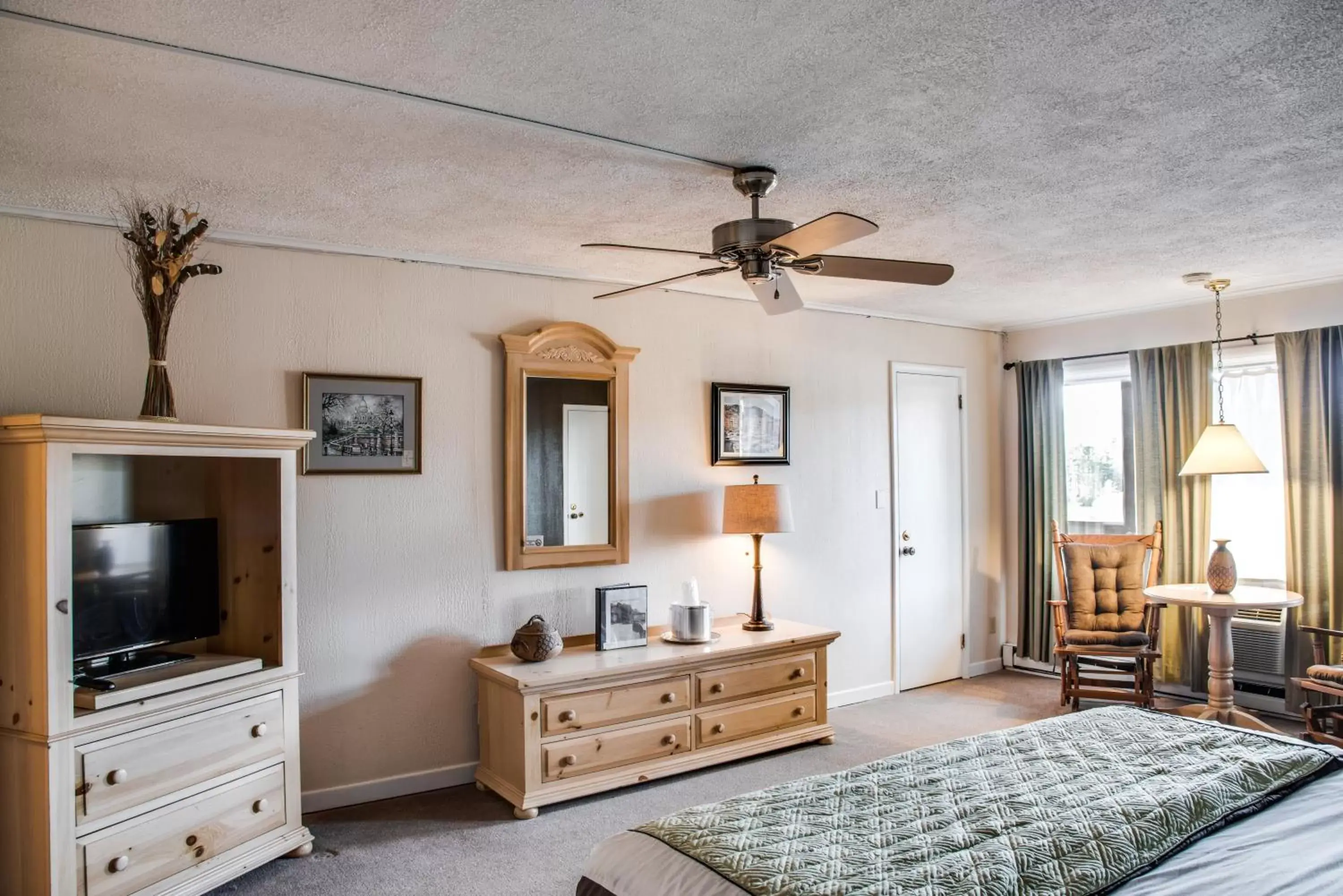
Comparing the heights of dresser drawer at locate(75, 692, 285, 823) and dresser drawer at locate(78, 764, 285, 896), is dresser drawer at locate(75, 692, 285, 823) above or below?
above

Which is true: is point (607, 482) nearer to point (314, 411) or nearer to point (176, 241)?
point (314, 411)

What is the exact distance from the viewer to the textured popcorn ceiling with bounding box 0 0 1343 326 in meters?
1.91

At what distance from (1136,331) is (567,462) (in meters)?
3.71

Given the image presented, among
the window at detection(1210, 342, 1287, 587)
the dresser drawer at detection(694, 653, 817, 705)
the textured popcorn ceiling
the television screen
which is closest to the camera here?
the textured popcorn ceiling

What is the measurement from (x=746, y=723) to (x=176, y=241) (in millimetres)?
3138

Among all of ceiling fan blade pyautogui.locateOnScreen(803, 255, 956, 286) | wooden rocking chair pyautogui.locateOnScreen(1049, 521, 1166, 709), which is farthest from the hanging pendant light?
ceiling fan blade pyautogui.locateOnScreen(803, 255, 956, 286)

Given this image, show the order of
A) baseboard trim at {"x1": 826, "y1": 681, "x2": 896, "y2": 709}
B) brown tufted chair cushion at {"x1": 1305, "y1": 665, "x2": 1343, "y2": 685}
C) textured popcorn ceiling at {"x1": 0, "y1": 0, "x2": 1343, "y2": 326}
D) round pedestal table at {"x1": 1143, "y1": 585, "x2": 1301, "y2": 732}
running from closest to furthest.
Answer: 1. textured popcorn ceiling at {"x1": 0, "y1": 0, "x2": 1343, "y2": 326}
2. brown tufted chair cushion at {"x1": 1305, "y1": 665, "x2": 1343, "y2": 685}
3. round pedestal table at {"x1": 1143, "y1": 585, "x2": 1301, "y2": 732}
4. baseboard trim at {"x1": 826, "y1": 681, "x2": 896, "y2": 709}

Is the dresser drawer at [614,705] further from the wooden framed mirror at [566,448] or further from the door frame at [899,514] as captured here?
the door frame at [899,514]

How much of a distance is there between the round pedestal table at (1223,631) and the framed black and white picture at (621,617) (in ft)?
8.98

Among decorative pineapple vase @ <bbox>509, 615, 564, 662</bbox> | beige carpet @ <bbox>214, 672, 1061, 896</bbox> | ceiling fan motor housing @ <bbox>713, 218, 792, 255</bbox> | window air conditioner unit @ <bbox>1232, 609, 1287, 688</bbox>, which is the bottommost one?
beige carpet @ <bbox>214, 672, 1061, 896</bbox>

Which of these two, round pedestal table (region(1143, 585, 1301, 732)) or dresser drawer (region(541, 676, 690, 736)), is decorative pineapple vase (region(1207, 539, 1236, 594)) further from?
dresser drawer (region(541, 676, 690, 736))

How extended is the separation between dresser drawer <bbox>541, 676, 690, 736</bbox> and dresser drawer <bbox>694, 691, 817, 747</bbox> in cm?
16

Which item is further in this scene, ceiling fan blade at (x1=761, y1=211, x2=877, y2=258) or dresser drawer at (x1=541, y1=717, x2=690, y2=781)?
dresser drawer at (x1=541, y1=717, x2=690, y2=781)

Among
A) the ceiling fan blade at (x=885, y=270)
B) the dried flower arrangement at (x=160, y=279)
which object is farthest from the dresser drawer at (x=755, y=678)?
the dried flower arrangement at (x=160, y=279)
